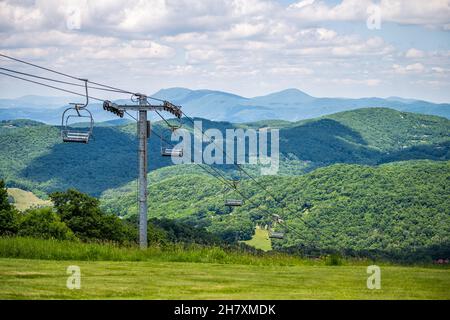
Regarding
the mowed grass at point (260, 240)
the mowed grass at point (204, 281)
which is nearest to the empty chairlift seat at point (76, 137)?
the mowed grass at point (204, 281)

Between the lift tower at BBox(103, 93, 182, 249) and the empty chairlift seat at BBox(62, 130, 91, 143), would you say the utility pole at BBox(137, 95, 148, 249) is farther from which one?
the empty chairlift seat at BBox(62, 130, 91, 143)

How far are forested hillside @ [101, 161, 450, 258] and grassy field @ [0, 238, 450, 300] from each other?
95085 mm

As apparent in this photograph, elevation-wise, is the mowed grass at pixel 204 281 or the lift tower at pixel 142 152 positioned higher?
the lift tower at pixel 142 152

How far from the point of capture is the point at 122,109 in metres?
27.5

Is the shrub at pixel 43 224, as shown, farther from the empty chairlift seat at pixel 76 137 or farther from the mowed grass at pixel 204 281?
the mowed grass at pixel 204 281

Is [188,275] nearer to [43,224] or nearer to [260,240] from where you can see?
[43,224]

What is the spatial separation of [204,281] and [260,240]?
387 feet

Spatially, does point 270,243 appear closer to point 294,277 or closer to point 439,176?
point 439,176

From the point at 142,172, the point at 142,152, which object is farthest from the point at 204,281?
the point at 142,152

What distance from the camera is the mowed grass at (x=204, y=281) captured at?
520 inches

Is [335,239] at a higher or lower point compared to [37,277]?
lower

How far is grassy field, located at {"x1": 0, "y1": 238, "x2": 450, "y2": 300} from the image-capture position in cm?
1338
